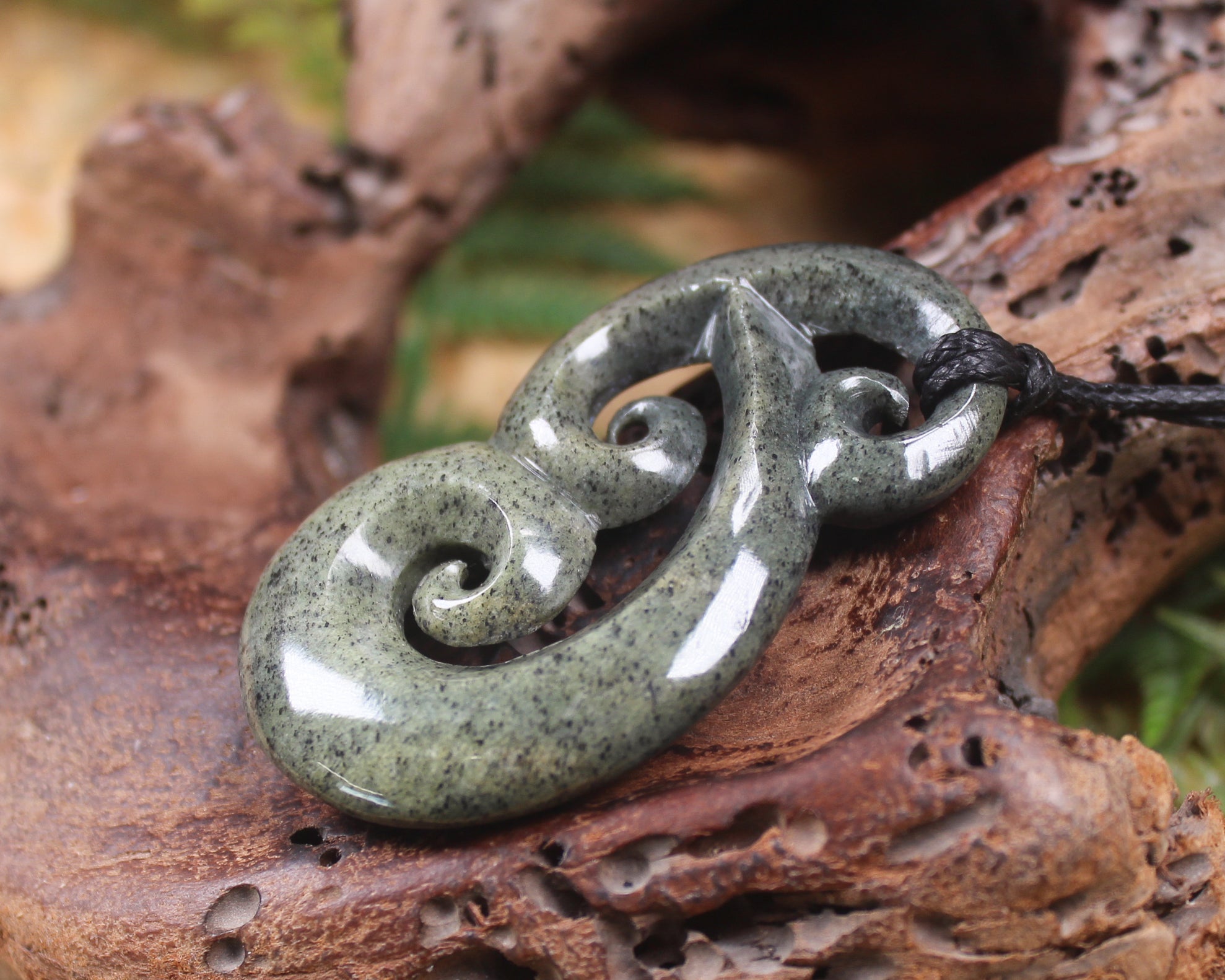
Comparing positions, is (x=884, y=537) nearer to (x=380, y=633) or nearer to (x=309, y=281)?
(x=380, y=633)

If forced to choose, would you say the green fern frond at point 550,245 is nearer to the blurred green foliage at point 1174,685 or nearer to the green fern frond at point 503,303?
the green fern frond at point 503,303

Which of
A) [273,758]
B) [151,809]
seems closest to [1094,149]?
[273,758]

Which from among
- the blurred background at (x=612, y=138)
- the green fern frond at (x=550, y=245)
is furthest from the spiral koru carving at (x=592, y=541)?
the green fern frond at (x=550, y=245)

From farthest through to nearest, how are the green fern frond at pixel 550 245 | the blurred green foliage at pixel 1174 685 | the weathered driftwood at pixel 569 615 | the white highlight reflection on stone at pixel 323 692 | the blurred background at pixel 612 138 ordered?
the green fern frond at pixel 550 245 → the blurred background at pixel 612 138 → the blurred green foliage at pixel 1174 685 → the white highlight reflection on stone at pixel 323 692 → the weathered driftwood at pixel 569 615

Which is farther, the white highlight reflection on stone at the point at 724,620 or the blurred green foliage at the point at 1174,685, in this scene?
the blurred green foliage at the point at 1174,685

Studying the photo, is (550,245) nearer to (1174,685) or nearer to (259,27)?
(259,27)

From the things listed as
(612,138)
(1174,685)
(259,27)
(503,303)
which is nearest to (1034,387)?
(1174,685)
